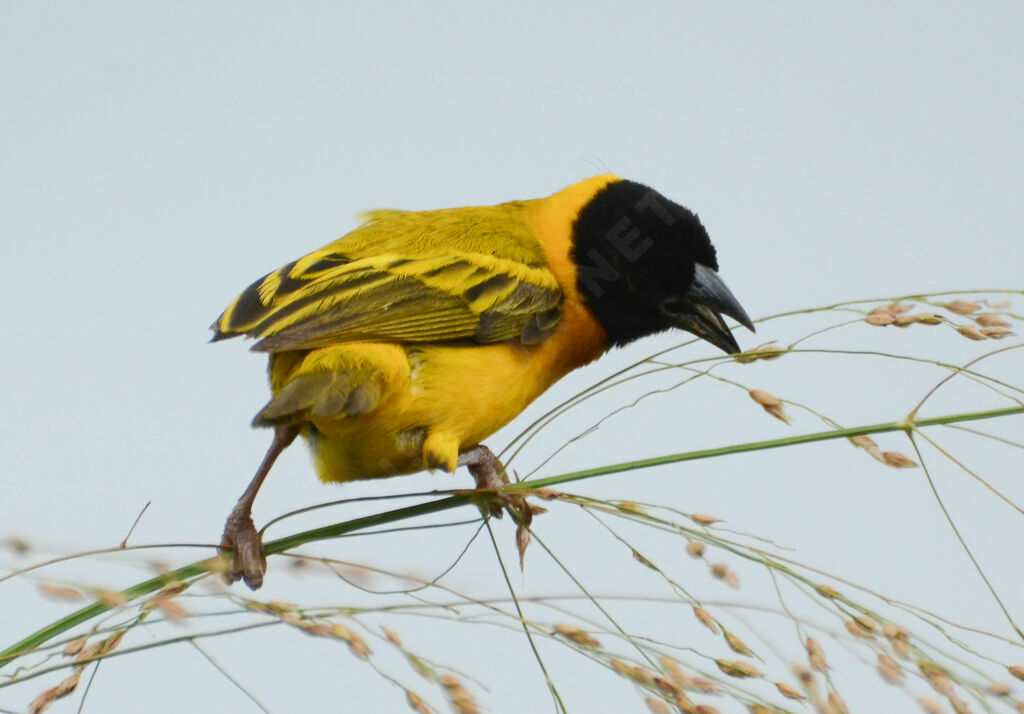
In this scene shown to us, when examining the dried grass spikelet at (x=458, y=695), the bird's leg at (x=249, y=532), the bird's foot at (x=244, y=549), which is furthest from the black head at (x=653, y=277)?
the dried grass spikelet at (x=458, y=695)

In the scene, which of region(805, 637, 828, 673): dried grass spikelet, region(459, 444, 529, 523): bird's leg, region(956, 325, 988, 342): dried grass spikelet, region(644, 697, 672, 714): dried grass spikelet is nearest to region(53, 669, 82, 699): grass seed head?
region(644, 697, 672, 714): dried grass spikelet

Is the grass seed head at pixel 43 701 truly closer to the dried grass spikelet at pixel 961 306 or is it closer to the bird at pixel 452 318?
the bird at pixel 452 318

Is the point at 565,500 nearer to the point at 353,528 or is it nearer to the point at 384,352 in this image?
the point at 353,528

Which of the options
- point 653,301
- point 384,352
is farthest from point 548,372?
point 384,352

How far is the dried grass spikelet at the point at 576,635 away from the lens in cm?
144

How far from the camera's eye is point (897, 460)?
1.49m

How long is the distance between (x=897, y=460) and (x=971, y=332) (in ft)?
0.82

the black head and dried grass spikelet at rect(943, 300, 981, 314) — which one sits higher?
dried grass spikelet at rect(943, 300, 981, 314)

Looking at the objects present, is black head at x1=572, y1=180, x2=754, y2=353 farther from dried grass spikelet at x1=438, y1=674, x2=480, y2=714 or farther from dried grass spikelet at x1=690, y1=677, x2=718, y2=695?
dried grass spikelet at x1=438, y1=674, x2=480, y2=714

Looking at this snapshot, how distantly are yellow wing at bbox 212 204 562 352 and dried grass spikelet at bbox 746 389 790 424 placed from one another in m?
1.04

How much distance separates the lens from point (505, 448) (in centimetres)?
205

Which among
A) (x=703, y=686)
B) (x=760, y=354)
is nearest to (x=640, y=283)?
(x=760, y=354)

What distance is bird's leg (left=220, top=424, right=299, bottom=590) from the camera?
2316 mm

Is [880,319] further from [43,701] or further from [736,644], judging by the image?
[43,701]
